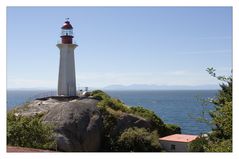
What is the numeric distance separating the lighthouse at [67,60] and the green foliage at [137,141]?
600 cm

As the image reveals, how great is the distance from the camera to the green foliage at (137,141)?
10328 mm

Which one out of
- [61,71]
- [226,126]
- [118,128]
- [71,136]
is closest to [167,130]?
[118,128]

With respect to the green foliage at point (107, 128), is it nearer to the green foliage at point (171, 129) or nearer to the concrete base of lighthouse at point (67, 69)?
the green foliage at point (171, 129)

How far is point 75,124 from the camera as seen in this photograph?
417 inches

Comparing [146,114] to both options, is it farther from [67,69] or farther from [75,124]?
[67,69]

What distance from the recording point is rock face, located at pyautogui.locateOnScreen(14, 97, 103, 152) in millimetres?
10133

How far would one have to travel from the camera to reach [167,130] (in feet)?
44.4

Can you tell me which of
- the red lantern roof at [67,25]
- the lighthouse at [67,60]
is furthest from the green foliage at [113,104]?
the red lantern roof at [67,25]

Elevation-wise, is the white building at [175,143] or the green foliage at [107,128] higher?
the green foliage at [107,128]

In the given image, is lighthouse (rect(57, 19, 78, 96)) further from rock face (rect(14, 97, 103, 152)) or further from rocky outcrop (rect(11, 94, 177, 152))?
rock face (rect(14, 97, 103, 152))

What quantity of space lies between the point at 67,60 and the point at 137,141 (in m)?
7.02

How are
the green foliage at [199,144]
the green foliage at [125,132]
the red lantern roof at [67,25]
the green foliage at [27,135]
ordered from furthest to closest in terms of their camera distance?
the red lantern roof at [67,25] < the green foliage at [125,132] < the green foliage at [199,144] < the green foliage at [27,135]

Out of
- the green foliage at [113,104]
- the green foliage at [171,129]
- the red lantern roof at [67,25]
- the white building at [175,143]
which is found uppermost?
the red lantern roof at [67,25]

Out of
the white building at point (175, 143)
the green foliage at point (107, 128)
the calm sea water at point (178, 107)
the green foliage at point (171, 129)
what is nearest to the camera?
the green foliage at point (107, 128)
